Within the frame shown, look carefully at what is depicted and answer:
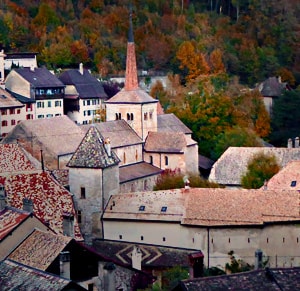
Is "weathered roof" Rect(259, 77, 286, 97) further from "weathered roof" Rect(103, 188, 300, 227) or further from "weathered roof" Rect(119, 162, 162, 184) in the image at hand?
"weathered roof" Rect(103, 188, 300, 227)

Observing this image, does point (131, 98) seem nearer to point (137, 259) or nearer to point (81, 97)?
point (81, 97)

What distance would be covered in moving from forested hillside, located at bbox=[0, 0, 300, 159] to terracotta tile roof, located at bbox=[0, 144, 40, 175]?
89.0ft

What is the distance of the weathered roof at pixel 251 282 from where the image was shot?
27.1m

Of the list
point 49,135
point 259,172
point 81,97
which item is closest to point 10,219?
point 49,135

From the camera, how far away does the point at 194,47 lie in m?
120

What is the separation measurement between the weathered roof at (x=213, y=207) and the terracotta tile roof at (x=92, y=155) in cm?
247

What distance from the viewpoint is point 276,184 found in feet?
191

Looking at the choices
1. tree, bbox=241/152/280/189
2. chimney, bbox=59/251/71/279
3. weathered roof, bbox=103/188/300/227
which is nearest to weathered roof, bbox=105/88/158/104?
tree, bbox=241/152/280/189

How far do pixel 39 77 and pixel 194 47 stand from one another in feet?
105

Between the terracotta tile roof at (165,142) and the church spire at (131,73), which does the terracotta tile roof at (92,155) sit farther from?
the church spire at (131,73)

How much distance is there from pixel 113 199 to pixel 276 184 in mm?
10447

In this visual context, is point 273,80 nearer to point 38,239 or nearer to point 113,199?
point 113,199

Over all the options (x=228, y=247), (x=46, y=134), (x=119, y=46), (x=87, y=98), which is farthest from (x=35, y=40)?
(x=228, y=247)

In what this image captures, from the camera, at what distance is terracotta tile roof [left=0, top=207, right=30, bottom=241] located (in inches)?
1512
